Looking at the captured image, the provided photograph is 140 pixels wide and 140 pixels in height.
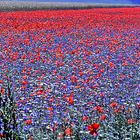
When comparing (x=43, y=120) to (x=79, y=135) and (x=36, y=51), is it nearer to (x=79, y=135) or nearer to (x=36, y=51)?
(x=79, y=135)

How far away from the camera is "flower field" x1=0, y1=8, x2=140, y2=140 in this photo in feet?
20.5

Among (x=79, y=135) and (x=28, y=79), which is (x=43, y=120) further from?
(x=28, y=79)

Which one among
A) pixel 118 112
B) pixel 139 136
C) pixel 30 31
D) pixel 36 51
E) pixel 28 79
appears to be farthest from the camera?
pixel 30 31

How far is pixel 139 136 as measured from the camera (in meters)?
6.08

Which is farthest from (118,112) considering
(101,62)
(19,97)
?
(101,62)

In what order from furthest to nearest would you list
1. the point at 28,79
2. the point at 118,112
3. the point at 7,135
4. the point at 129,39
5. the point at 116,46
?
1. the point at 129,39
2. the point at 116,46
3. the point at 28,79
4. the point at 118,112
5. the point at 7,135

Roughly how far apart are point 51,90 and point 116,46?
333 inches

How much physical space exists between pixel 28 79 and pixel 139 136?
618cm

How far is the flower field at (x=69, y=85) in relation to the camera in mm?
6250

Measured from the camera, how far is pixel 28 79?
1180cm

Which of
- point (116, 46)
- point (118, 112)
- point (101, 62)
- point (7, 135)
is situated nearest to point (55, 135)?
point (118, 112)

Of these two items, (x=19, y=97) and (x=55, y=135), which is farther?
(x=19, y=97)

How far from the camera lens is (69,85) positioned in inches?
428

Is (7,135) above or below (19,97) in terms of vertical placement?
above
